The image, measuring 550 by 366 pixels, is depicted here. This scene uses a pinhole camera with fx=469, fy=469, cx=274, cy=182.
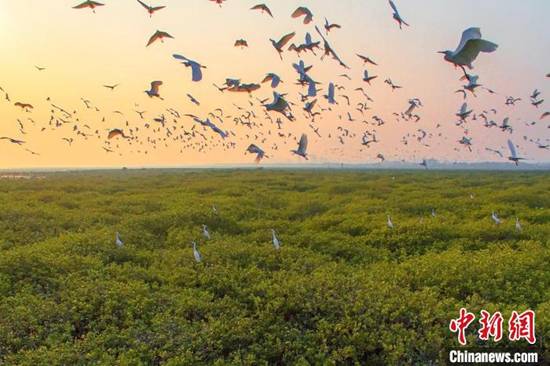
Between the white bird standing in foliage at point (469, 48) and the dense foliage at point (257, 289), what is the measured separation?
415cm

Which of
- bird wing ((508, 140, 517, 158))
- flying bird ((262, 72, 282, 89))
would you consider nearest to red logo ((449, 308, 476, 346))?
bird wing ((508, 140, 517, 158))

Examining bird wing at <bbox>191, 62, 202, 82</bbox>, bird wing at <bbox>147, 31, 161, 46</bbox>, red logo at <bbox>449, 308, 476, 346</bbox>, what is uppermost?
bird wing at <bbox>147, 31, 161, 46</bbox>

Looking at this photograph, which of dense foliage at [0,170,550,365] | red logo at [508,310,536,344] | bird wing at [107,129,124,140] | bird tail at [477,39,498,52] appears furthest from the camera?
bird wing at [107,129,124,140]

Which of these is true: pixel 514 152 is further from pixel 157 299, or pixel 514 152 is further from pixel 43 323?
pixel 43 323

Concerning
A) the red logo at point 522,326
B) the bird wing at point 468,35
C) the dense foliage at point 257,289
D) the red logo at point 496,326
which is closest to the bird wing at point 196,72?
the dense foliage at point 257,289

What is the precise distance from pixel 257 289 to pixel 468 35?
20.8 ft

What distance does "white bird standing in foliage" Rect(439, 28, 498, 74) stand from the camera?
16.1ft

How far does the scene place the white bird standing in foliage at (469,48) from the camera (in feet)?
16.1

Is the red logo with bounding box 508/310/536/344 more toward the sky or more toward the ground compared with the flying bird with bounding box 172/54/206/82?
more toward the ground

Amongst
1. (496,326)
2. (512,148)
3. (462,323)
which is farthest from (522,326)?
(512,148)

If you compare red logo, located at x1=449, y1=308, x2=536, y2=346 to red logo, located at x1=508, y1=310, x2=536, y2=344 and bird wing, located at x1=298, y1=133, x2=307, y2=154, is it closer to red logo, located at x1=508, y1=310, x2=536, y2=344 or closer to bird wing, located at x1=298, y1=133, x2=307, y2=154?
red logo, located at x1=508, y1=310, x2=536, y2=344

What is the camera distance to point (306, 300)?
8586mm

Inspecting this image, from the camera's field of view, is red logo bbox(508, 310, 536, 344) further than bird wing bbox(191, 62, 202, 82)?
No

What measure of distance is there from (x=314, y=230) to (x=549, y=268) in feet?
24.6
